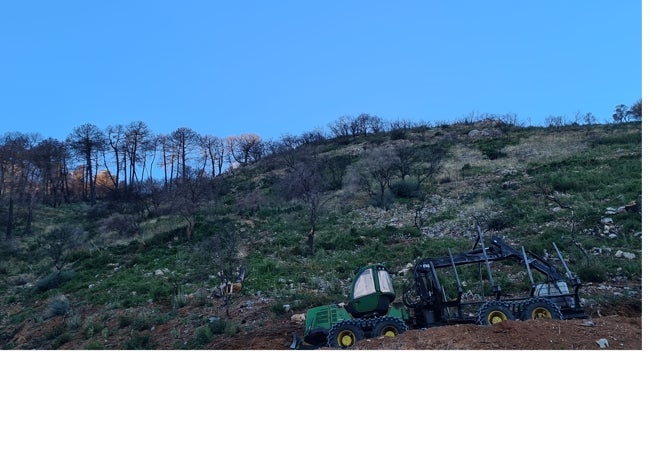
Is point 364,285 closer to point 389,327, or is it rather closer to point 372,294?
point 372,294

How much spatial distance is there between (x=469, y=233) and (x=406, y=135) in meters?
30.5

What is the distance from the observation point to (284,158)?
4366 centimetres

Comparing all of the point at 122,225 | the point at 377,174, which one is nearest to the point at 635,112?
the point at 377,174

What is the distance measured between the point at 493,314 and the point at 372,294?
216 centimetres

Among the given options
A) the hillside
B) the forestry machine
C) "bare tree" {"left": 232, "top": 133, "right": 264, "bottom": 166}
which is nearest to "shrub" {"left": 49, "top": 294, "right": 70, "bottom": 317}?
the hillside

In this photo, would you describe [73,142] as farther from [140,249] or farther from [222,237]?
[222,237]

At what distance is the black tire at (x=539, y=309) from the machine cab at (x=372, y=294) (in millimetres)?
2376

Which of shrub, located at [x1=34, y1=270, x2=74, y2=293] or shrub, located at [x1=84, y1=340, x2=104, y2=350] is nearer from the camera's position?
shrub, located at [x1=84, y1=340, x2=104, y2=350]

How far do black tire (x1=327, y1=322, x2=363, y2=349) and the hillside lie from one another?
0.72 metres

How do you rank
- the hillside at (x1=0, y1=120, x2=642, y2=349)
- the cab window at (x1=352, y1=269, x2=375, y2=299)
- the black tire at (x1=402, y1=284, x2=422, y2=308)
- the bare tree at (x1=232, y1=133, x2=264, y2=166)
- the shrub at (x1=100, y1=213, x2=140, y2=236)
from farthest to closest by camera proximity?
the bare tree at (x1=232, y1=133, x2=264, y2=166) → the shrub at (x1=100, y1=213, x2=140, y2=236) → the hillside at (x1=0, y1=120, x2=642, y2=349) → the black tire at (x1=402, y1=284, x2=422, y2=308) → the cab window at (x1=352, y1=269, x2=375, y2=299)

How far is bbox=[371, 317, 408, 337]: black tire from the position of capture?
862 centimetres

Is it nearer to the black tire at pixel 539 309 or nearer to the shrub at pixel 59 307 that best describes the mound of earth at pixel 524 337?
the black tire at pixel 539 309

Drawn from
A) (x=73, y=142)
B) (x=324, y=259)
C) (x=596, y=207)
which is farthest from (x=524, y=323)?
(x=73, y=142)

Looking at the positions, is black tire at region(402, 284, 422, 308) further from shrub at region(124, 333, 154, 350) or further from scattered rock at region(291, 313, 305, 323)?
shrub at region(124, 333, 154, 350)
